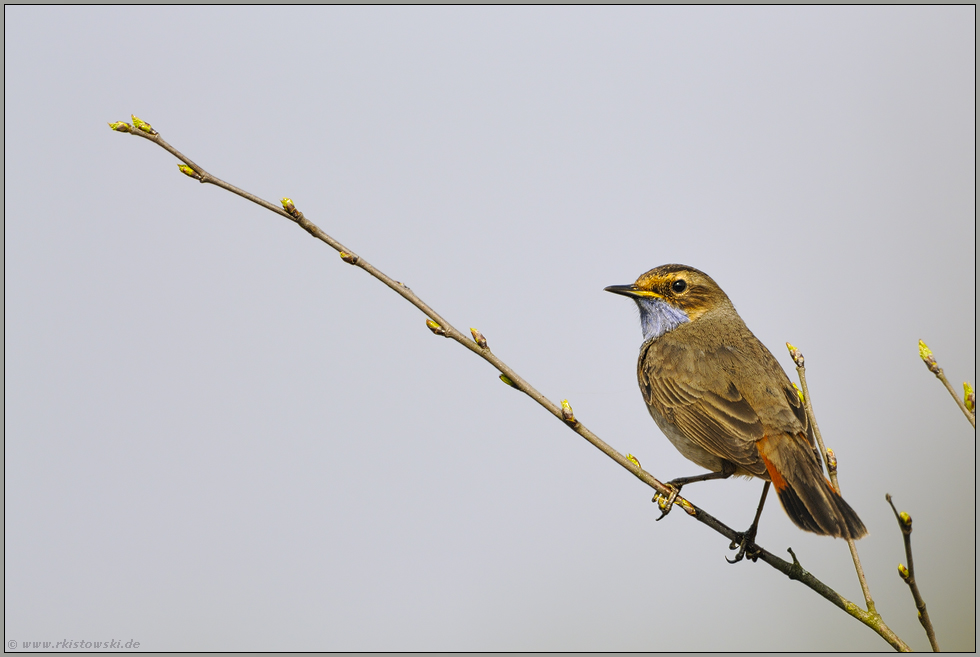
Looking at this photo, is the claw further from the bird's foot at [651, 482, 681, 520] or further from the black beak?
the black beak

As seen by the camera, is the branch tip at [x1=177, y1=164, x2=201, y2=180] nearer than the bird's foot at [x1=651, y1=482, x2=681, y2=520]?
Yes

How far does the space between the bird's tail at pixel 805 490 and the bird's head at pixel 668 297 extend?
1.92m

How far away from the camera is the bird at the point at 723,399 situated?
17.7ft

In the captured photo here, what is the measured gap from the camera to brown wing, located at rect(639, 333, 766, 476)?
5.85 m

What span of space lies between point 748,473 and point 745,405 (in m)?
0.59

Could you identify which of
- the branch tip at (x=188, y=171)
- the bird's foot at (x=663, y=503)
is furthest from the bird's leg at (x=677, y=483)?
the branch tip at (x=188, y=171)

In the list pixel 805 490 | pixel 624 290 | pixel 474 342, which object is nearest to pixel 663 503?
pixel 805 490

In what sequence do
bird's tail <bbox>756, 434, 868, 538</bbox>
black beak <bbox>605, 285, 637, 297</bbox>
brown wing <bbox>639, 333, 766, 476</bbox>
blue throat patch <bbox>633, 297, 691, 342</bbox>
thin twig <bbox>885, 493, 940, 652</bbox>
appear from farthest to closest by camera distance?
blue throat patch <bbox>633, 297, 691, 342</bbox>, black beak <bbox>605, 285, 637, 297</bbox>, brown wing <bbox>639, 333, 766, 476</bbox>, bird's tail <bbox>756, 434, 868, 538</bbox>, thin twig <bbox>885, 493, 940, 652</bbox>

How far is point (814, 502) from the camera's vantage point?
526 cm

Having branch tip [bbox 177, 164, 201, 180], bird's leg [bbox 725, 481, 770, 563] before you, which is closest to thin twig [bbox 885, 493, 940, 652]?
bird's leg [bbox 725, 481, 770, 563]

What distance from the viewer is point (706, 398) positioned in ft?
20.7

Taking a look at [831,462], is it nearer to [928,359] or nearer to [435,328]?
[928,359]

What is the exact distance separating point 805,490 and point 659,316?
256 centimetres

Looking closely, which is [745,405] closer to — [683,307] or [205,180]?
[683,307]
